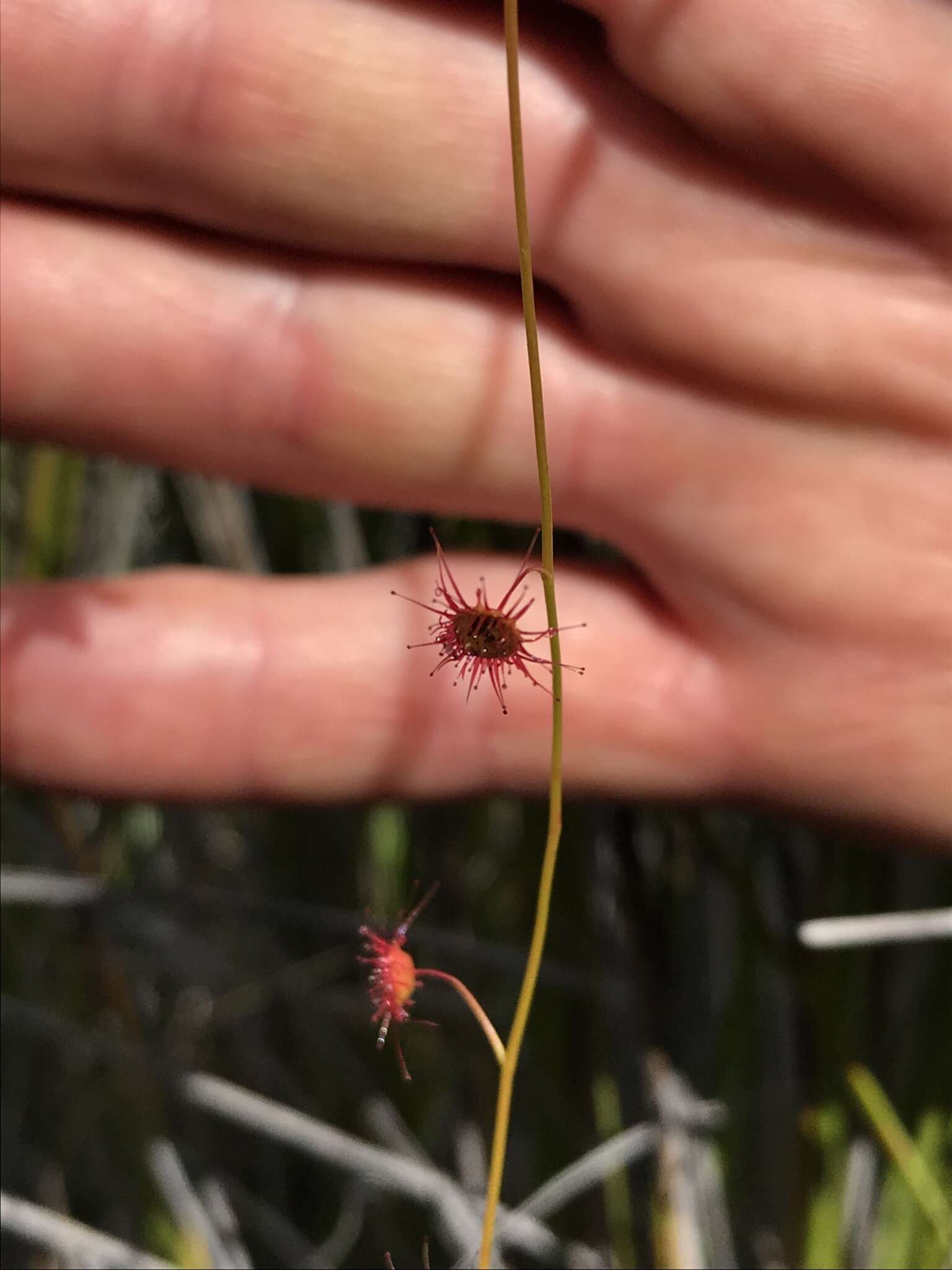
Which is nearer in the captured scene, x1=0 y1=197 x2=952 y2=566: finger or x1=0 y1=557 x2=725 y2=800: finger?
x1=0 y1=197 x2=952 y2=566: finger

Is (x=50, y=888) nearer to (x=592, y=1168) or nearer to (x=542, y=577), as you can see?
(x=592, y=1168)

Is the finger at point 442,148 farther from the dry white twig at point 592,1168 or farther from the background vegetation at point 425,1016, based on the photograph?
the dry white twig at point 592,1168

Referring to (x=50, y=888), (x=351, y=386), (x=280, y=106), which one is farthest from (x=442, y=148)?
(x=50, y=888)

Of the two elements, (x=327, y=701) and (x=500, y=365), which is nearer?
(x=500, y=365)

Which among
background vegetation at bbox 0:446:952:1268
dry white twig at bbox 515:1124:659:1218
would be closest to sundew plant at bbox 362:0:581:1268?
dry white twig at bbox 515:1124:659:1218

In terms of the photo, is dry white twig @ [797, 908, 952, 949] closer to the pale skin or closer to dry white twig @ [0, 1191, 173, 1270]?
the pale skin

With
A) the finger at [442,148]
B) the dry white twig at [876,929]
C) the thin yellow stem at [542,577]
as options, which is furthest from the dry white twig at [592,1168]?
the finger at [442,148]

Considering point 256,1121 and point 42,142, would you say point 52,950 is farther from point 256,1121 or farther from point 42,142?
point 42,142

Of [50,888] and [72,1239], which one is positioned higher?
[50,888]
